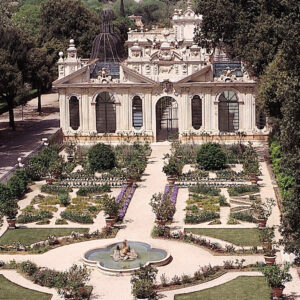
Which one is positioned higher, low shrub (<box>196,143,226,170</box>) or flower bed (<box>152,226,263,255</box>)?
low shrub (<box>196,143,226,170</box>)

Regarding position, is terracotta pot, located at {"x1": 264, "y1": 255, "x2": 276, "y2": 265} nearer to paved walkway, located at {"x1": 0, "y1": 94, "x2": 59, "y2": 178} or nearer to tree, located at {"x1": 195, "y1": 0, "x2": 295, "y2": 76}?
tree, located at {"x1": 195, "y1": 0, "x2": 295, "y2": 76}

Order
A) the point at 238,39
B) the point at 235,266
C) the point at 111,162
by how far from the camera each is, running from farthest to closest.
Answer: the point at 238,39 → the point at 111,162 → the point at 235,266

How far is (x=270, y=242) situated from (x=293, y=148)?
586 cm

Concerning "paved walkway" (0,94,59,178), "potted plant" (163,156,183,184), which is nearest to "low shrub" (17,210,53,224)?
"paved walkway" (0,94,59,178)

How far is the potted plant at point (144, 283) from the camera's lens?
32.3m

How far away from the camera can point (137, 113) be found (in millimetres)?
65188

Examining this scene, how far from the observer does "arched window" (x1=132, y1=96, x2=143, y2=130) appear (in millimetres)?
64938

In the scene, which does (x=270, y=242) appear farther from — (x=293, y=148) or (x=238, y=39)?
(x=238, y=39)

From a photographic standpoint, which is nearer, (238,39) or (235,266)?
(235,266)

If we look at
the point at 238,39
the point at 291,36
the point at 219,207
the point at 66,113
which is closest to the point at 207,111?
the point at 238,39

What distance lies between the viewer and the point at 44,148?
59.5 m

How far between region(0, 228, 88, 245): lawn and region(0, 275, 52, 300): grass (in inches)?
230

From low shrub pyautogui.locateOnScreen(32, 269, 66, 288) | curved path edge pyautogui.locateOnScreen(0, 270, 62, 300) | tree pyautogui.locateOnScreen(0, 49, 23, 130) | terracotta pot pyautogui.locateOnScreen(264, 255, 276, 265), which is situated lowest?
curved path edge pyautogui.locateOnScreen(0, 270, 62, 300)

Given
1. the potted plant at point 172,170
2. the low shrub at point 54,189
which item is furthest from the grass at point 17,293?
the potted plant at point 172,170
